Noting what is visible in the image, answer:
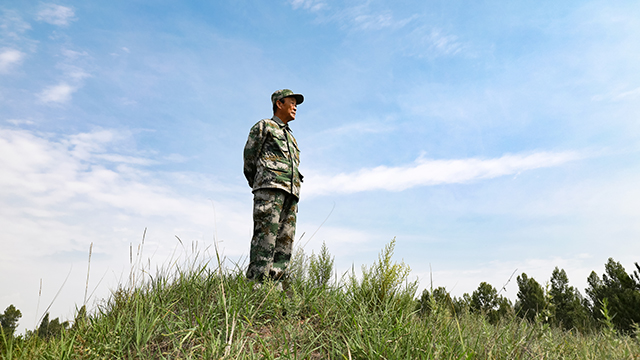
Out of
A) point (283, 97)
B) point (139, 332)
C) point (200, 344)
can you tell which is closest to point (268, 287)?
point (200, 344)

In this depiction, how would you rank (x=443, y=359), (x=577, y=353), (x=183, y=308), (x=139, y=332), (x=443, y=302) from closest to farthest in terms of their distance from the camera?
1. (x=443, y=359)
2. (x=139, y=332)
3. (x=577, y=353)
4. (x=183, y=308)
5. (x=443, y=302)

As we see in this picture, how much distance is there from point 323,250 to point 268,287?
2.98m

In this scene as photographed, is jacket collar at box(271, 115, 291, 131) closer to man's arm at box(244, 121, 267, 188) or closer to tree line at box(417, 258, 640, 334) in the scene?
man's arm at box(244, 121, 267, 188)

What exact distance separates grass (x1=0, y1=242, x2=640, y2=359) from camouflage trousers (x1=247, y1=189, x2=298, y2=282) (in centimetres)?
30

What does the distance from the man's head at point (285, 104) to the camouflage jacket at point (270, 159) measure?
0.87ft

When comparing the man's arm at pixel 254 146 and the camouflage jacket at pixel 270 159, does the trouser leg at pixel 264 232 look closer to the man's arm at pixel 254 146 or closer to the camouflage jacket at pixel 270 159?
the camouflage jacket at pixel 270 159

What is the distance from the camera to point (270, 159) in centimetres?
496

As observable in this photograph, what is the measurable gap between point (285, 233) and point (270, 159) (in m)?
1.05

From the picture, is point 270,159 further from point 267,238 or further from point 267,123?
point 267,238

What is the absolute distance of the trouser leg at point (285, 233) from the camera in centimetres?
509

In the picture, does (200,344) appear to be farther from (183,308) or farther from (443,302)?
(443,302)

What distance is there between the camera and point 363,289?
5098mm

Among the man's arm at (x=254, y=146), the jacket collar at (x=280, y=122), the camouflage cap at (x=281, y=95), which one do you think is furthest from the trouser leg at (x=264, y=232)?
the camouflage cap at (x=281, y=95)

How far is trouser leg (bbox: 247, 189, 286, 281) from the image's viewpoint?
4659 millimetres
